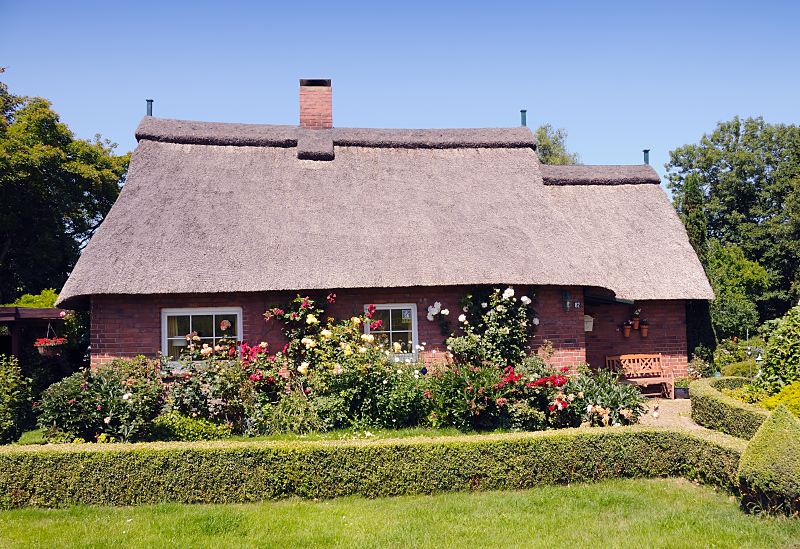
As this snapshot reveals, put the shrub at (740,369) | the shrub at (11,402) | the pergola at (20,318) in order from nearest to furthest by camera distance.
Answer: the shrub at (11,402), the pergola at (20,318), the shrub at (740,369)

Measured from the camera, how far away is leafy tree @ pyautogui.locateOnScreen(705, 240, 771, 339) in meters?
17.8

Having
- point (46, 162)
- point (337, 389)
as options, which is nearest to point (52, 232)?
point (46, 162)

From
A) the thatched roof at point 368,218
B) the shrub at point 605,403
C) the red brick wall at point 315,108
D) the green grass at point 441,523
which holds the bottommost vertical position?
the green grass at point 441,523

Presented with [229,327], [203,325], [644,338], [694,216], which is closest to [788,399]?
[644,338]

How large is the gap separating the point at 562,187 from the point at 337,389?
30.0 feet

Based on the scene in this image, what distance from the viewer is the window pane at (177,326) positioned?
11461 millimetres

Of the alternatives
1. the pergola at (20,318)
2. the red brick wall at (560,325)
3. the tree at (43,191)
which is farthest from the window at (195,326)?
the tree at (43,191)

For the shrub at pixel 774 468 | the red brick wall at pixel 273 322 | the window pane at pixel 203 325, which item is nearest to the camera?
the shrub at pixel 774 468

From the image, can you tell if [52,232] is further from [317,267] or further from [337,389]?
[337,389]

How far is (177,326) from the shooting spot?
453 inches

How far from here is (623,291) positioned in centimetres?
1409

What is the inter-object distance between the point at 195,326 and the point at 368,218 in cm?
392

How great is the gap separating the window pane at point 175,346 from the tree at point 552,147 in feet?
91.6

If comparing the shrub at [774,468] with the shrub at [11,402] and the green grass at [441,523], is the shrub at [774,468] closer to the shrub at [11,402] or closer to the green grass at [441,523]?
the green grass at [441,523]
